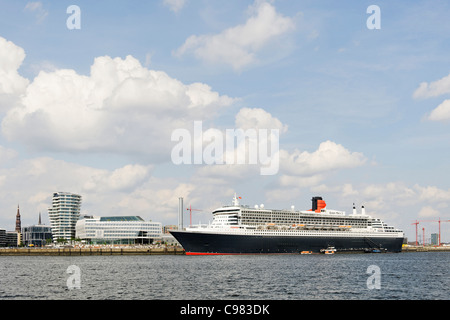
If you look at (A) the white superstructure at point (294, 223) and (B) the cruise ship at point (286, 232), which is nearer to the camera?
(B) the cruise ship at point (286, 232)

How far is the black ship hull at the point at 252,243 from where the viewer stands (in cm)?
12225

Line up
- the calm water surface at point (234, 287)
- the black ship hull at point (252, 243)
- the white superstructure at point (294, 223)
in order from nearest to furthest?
the calm water surface at point (234, 287) → the black ship hull at point (252, 243) → the white superstructure at point (294, 223)

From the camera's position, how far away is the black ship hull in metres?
122

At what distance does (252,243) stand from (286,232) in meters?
14.5

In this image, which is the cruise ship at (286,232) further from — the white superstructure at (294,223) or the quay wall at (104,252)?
the quay wall at (104,252)

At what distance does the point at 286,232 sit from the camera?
442 ft

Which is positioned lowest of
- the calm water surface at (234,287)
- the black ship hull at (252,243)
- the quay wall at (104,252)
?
the quay wall at (104,252)

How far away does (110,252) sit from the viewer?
167750 millimetres

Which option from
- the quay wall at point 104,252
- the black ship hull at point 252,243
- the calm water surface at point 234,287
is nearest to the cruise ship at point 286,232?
the black ship hull at point 252,243

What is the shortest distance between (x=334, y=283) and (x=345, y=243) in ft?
320

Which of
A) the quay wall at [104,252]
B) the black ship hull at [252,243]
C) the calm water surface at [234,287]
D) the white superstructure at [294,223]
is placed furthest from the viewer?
the quay wall at [104,252]
